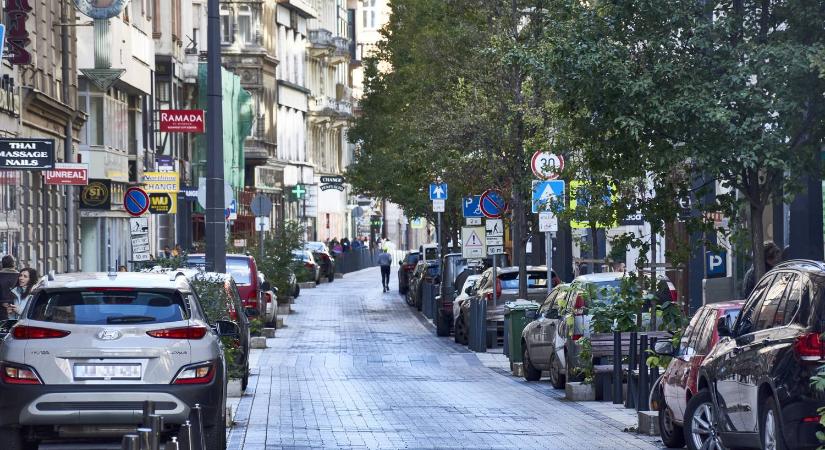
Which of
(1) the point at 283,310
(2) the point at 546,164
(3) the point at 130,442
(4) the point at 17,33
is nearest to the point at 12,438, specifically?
(3) the point at 130,442

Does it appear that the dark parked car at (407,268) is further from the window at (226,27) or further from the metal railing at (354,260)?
the metal railing at (354,260)

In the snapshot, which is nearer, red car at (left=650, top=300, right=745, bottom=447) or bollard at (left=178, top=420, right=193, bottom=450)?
bollard at (left=178, top=420, right=193, bottom=450)

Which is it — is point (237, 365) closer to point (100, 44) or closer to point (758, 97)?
point (758, 97)

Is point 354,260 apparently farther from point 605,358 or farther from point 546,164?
point 605,358

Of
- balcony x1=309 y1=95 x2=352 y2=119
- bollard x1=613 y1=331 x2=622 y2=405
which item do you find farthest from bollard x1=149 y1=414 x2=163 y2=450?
balcony x1=309 y1=95 x2=352 y2=119

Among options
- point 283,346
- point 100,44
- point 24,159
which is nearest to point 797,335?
point 24,159

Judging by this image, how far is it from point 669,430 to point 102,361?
209 inches

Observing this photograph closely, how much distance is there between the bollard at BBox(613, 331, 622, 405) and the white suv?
7.16 meters

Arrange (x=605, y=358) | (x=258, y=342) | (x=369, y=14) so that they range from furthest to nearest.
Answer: (x=369, y=14)
(x=258, y=342)
(x=605, y=358)

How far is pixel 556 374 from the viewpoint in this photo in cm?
2462

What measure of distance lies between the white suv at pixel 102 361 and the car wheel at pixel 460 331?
946 inches

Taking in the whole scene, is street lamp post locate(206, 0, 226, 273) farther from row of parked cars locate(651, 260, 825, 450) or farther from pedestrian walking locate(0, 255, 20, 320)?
row of parked cars locate(651, 260, 825, 450)

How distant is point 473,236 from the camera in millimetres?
38969

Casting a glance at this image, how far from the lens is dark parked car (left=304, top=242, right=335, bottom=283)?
79.3 metres
